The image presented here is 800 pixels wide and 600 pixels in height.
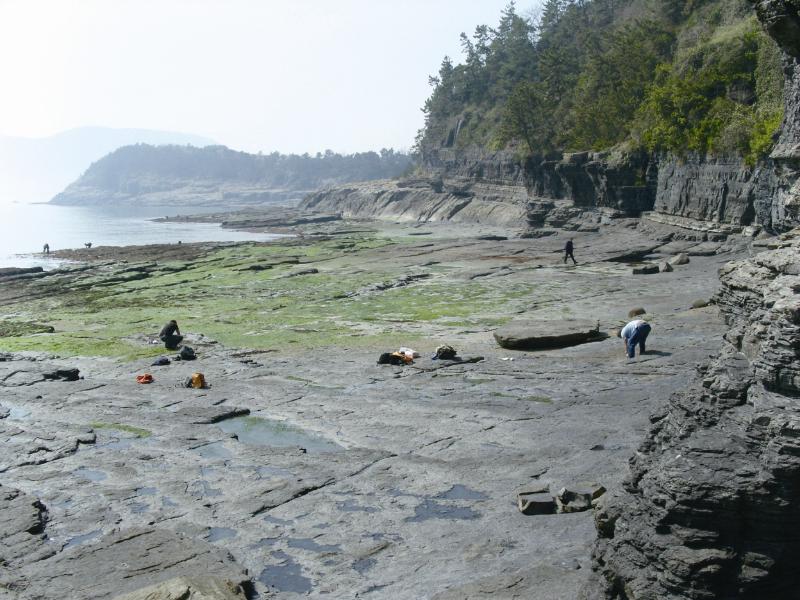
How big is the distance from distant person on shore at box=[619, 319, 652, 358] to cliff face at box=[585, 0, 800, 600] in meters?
12.0

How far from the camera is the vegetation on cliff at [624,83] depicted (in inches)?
2094

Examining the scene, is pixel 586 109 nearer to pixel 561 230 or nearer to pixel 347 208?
pixel 561 230

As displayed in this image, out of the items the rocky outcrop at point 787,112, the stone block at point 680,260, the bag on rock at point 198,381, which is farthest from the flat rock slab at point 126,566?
the stone block at point 680,260

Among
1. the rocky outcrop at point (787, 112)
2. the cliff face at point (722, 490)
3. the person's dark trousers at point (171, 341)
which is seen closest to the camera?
the cliff face at point (722, 490)

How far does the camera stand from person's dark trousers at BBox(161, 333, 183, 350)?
32.5 metres

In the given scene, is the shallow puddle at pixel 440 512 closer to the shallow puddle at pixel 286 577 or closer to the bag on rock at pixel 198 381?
the shallow puddle at pixel 286 577

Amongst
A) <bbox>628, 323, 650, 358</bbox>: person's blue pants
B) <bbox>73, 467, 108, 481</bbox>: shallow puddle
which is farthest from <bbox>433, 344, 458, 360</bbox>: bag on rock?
<bbox>73, 467, 108, 481</bbox>: shallow puddle

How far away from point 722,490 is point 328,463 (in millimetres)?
9833

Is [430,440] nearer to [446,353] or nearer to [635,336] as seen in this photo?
Answer: [446,353]

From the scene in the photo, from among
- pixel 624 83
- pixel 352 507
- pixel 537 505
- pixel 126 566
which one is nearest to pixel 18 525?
pixel 126 566

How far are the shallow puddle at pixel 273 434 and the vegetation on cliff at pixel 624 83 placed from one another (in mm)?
35670

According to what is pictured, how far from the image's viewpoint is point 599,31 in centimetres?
10606

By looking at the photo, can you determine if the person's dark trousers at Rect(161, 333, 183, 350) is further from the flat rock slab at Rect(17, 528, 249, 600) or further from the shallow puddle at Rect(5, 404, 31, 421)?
the flat rock slab at Rect(17, 528, 249, 600)

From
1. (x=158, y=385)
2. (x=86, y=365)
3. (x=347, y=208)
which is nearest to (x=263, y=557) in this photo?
(x=158, y=385)
